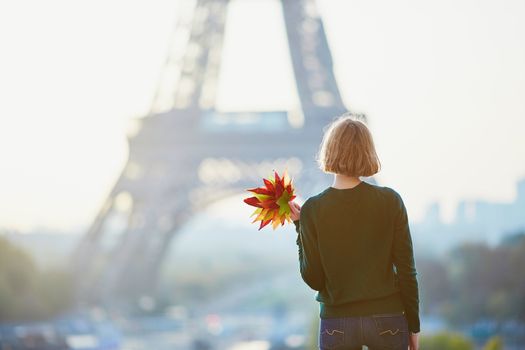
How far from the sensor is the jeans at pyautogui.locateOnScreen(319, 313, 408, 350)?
2670 millimetres

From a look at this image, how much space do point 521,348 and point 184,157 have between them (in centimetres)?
568

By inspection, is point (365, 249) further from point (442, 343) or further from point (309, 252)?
point (442, 343)

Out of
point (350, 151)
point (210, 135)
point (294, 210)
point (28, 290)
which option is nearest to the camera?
point (350, 151)

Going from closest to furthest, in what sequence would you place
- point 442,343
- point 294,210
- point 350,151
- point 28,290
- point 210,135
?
point 350,151 < point 294,210 < point 442,343 < point 210,135 < point 28,290

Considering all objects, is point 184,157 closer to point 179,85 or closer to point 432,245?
point 179,85

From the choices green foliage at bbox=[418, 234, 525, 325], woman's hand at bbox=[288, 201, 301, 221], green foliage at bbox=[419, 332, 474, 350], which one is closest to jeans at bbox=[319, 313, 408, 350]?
woman's hand at bbox=[288, 201, 301, 221]

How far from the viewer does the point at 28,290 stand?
21328 millimetres

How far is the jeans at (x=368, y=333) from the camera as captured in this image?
267 cm

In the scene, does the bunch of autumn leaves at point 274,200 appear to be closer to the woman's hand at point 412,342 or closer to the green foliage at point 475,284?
the woman's hand at point 412,342

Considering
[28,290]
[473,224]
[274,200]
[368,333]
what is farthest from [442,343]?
[368,333]

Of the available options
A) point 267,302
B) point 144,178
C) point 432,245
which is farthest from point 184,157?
point 267,302

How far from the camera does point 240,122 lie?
18.3m

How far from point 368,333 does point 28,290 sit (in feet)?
63.0

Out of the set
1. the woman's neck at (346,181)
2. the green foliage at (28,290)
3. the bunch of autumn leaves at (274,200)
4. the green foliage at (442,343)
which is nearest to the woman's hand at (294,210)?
the bunch of autumn leaves at (274,200)
